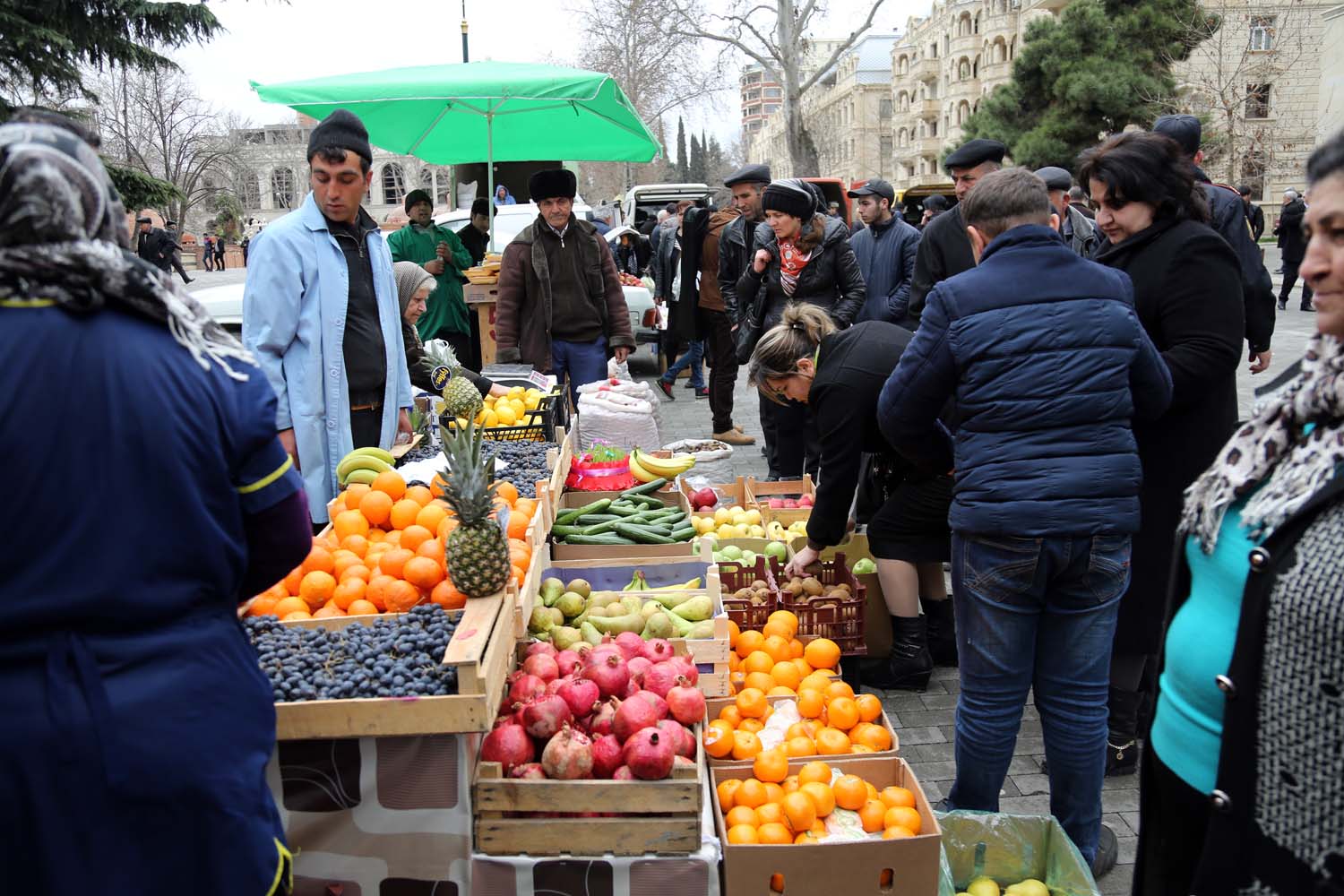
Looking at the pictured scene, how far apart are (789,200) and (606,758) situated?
4.47m

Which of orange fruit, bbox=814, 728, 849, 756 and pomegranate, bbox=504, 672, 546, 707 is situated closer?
pomegranate, bbox=504, 672, 546, 707

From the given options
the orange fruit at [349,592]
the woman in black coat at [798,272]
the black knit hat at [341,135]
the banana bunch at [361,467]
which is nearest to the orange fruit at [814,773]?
Answer: the orange fruit at [349,592]

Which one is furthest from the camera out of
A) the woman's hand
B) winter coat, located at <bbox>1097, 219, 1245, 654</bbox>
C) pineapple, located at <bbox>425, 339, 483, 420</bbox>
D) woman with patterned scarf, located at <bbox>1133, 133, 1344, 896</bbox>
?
pineapple, located at <bbox>425, 339, 483, 420</bbox>

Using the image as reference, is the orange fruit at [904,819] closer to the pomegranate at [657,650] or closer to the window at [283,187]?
the pomegranate at [657,650]

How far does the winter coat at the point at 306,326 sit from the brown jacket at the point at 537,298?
2391 millimetres

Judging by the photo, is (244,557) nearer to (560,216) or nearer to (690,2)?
(560,216)

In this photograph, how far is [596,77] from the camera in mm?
7234

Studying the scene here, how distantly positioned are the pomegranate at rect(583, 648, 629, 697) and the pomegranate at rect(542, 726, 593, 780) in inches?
11.6

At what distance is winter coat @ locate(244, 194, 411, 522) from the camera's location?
4.05 meters

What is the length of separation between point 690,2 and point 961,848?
34198 mm

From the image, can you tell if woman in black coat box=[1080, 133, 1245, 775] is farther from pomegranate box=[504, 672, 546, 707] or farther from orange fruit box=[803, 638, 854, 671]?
pomegranate box=[504, 672, 546, 707]

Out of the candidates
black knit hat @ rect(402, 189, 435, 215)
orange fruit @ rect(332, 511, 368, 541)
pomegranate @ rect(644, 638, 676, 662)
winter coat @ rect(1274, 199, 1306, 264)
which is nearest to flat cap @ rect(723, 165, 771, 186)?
black knit hat @ rect(402, 189, 435, 215)

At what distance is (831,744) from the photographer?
322 cm

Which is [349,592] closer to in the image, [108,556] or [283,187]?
[108,556]
